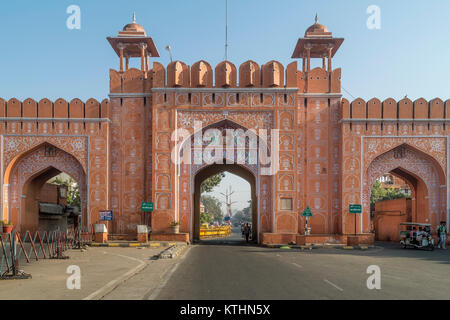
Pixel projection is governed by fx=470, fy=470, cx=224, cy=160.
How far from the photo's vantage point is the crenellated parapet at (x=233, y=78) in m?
26.3

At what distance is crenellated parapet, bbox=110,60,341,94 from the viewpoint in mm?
26297

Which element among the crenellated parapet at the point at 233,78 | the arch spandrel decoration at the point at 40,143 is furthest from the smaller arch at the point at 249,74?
the arch spandrel decoration at the point at 40,143

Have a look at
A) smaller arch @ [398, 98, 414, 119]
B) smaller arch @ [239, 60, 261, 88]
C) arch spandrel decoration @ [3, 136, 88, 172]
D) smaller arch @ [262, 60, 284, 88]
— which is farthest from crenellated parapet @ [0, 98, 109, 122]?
smaller arch @ [398, 98, 414, 119]

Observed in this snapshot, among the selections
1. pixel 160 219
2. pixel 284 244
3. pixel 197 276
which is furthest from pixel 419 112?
pixel 197 276

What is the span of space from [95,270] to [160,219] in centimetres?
1319

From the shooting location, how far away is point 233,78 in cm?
2658

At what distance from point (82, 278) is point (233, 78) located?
58.2 feet

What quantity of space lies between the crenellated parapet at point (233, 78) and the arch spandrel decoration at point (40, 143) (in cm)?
364

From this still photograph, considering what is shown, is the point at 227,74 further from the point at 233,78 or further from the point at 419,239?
the point at 419,239

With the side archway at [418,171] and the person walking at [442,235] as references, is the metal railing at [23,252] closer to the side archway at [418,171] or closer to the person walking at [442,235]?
Answer: the side archway at [418,171]

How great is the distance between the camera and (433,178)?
2670 cm

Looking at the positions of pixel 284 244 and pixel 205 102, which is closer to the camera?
pixel 284 244

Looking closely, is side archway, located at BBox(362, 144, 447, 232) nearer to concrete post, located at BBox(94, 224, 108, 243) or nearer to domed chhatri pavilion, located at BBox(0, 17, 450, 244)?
domed chhatri pavilion, located at BBox(0, 17, 450, 244)
